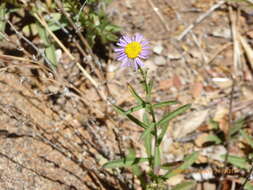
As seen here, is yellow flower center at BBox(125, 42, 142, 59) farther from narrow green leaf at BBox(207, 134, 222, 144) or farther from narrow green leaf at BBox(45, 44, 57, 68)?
narrow green leaf at BBox(207, 134, 222, 144)

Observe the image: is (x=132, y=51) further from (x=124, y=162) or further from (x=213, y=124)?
(x=213, y=124)

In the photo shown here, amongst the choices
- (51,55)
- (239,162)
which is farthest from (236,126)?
(51,55)

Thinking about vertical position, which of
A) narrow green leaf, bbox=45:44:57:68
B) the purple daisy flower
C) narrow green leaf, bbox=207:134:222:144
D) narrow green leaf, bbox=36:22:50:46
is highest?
narrow green leaf, bbox=36:22:50:46

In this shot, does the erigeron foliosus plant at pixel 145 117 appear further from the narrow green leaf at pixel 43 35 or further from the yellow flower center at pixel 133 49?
the narrow green leaf at pixel 43 35

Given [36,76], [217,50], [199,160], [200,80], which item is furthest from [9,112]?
[217,50]

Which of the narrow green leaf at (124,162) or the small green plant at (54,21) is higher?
the small green plant at (54,21)

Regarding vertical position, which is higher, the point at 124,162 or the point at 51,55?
the point at 51,55

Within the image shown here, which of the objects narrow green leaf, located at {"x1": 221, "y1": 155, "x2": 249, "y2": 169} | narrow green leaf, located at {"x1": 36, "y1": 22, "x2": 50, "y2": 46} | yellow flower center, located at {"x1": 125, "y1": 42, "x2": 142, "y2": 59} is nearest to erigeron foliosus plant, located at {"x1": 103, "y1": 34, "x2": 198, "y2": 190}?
yellow flower center, located at {"x1": 125, "y1": 42, "x2": 142, "y2": 59}

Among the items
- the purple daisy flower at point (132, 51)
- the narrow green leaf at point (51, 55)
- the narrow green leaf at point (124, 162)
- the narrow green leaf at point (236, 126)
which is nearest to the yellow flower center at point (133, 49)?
the purple daisy flower at point (132, 51)

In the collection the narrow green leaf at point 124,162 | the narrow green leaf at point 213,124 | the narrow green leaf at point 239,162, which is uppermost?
the narrow green leaf at point 213,124
